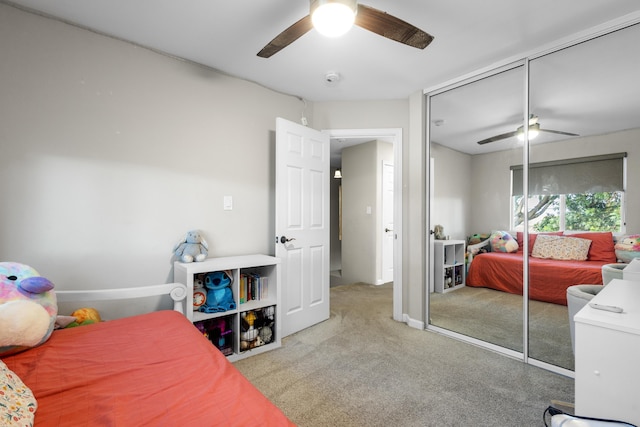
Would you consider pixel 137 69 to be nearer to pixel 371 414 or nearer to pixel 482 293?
pixel 371 414

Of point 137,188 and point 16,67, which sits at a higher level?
point 16,67

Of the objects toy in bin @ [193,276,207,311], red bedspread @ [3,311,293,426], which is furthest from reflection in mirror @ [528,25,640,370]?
toy in bin @ [193,276,207,311]

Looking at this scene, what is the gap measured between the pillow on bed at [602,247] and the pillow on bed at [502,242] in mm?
456

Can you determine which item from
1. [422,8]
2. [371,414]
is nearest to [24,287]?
[371,414]

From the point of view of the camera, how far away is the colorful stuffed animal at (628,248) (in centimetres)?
190

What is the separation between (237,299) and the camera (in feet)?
7.76

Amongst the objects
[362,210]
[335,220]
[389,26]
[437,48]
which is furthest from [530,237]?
[335,220]

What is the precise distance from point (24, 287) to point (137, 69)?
5.40 feet

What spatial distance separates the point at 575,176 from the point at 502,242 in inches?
27.8

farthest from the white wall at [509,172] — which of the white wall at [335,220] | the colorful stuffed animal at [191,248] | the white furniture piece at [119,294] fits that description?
the white wall at [335,220]

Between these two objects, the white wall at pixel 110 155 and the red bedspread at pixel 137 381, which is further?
the white wall at pixel 110 155

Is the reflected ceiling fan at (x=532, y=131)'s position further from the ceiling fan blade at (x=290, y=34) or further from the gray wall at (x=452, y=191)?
the ceiling fan blade at (x=290, y=34)

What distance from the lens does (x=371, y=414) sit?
1695 millimetres

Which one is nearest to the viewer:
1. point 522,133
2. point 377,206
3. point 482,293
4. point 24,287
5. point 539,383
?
point 24,287
